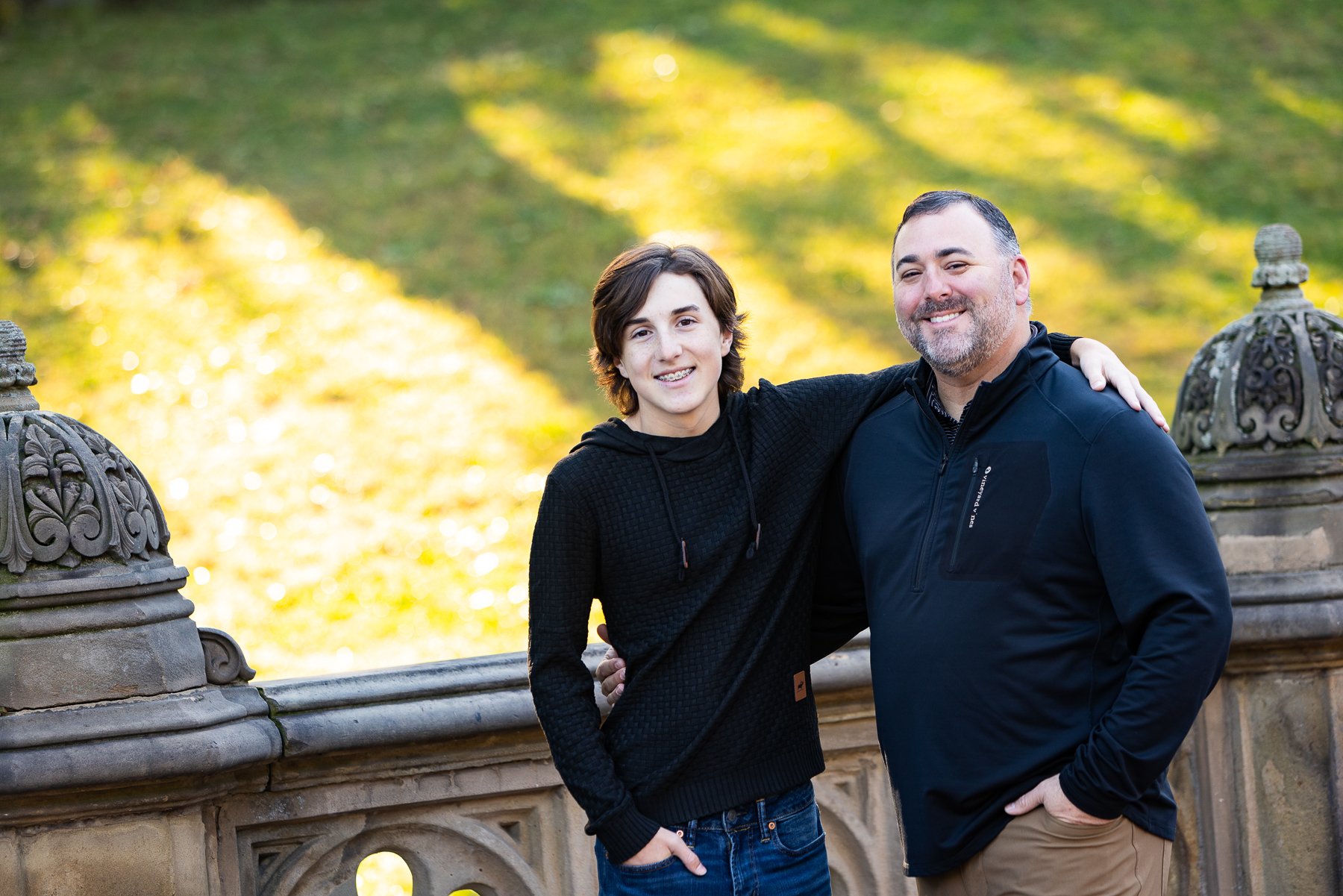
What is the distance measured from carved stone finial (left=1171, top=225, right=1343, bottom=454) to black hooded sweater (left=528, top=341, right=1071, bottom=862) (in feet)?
4.29

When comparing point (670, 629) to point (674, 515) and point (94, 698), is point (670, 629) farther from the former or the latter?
point (94, 698)

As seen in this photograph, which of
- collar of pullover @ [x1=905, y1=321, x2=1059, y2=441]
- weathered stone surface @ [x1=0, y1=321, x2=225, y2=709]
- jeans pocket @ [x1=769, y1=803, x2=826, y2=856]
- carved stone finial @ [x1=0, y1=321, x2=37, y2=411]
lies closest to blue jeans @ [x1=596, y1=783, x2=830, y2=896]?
jeans pocket @ [x1=769, y1=803, x2=826, y2=856]

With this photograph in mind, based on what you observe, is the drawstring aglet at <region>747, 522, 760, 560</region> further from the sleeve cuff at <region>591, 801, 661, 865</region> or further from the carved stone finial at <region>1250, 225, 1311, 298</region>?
the carved stone finial at <region>1250, 225, 1311, 298</region>

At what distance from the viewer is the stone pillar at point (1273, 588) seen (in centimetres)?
329

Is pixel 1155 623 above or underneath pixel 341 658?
underneath

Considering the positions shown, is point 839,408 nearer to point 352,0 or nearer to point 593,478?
point 593,478

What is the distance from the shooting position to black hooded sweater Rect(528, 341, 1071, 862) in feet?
8.23

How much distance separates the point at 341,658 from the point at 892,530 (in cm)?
397

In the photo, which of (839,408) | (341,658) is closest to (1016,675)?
(839,408)

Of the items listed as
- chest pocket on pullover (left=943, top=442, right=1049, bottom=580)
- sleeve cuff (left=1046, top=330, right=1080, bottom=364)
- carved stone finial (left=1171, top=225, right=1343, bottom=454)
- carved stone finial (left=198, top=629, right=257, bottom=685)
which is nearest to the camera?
chest pocket on pullover (left=943, top=442, right=1049, bottom=580)

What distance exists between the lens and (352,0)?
57.4 feet

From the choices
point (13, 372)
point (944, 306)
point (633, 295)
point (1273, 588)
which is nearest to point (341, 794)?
point (13, 372)

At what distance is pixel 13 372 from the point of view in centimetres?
279

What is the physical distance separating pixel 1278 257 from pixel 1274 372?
31 cm
